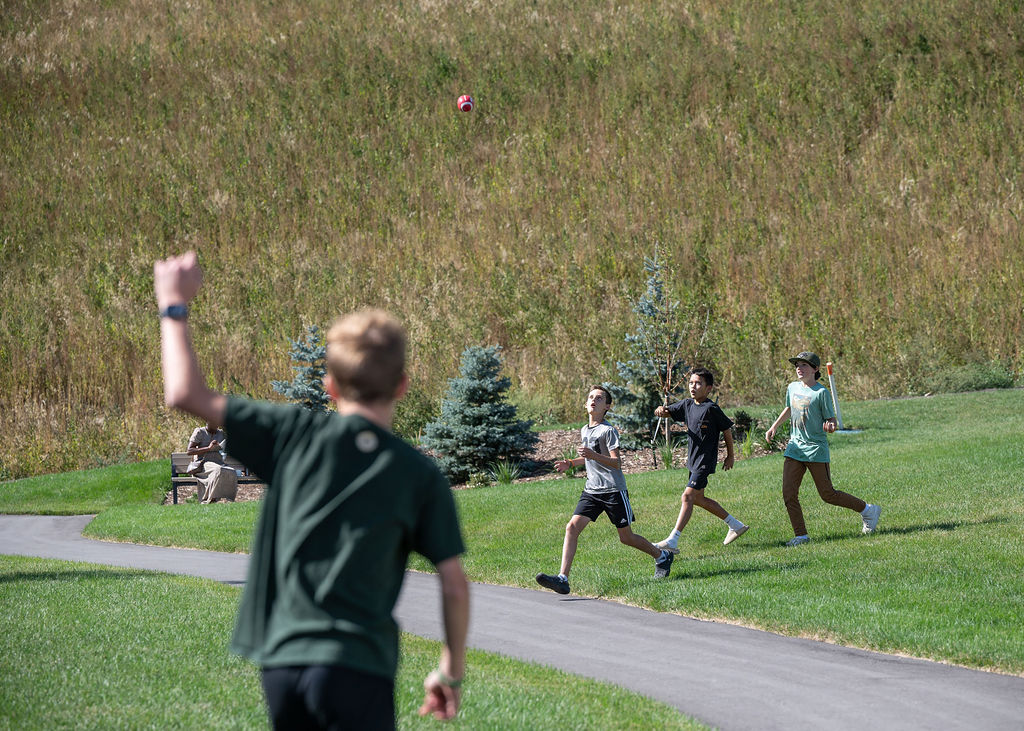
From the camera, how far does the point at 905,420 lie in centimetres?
2144

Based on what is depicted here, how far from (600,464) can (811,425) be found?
2.56 metres

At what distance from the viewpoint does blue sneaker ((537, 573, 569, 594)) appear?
397 inches

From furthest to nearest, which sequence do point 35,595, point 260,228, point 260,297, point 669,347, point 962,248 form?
1. point 260,228
2. point 260,297
3. point 962,248
4. point 669,347
5. point 35,595

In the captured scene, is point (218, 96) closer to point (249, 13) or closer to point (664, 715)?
point (249, 13)

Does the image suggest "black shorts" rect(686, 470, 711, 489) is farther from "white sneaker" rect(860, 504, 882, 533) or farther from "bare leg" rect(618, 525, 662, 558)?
"white sneaker" rect(860, 504, 882, 533)

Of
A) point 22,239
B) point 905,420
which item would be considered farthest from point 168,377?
point 22,239

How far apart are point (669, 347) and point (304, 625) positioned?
18154 millimetres

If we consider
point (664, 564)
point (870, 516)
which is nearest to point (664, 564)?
point (664, 564)

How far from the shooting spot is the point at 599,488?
10070 mm

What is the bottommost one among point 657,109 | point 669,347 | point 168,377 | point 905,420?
Answer: point 905,420

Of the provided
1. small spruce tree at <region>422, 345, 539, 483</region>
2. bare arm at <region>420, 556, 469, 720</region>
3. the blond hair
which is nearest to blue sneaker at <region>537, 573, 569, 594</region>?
bare arm at <region>420, 556, 469, 720</region>

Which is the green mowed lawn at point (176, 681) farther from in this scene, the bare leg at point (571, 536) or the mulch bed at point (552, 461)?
the mulch bed at point (552, 461)

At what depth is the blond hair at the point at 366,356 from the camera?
280 centimetres

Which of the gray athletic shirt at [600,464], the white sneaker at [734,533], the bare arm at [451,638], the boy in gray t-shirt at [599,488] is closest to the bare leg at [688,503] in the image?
the boy in gray t-shirt at [599,488]
